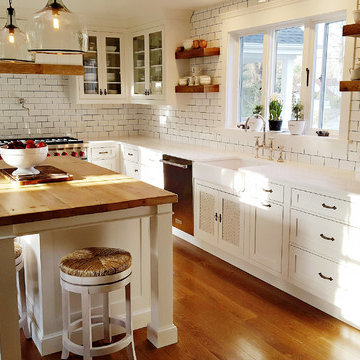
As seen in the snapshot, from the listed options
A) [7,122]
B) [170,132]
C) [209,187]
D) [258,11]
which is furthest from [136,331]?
[7,122]

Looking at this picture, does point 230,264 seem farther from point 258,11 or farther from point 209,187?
point 258,11

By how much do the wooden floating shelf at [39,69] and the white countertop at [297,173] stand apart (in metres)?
1.46

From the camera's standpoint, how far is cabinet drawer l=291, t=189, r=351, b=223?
3.09 metres

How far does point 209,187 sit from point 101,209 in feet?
6.87

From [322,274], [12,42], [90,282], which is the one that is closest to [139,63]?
[12,42]

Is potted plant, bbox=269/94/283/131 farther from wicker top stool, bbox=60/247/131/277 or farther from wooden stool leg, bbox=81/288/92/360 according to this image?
wooden stool leg, bbox=81/288/92/360

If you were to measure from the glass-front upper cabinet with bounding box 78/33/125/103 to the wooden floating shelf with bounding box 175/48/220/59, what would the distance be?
1353mm

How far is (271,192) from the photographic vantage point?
3.70 metres

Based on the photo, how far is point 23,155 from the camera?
3098 millimetres

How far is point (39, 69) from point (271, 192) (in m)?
3.48

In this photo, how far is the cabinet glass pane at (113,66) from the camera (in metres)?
6.55

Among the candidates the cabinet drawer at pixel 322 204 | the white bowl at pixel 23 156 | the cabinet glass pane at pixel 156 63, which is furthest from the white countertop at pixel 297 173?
the white bowl at pixel 23 156

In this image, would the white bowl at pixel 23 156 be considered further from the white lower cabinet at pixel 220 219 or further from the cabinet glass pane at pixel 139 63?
the cabinet glass pane at pixel 139 63

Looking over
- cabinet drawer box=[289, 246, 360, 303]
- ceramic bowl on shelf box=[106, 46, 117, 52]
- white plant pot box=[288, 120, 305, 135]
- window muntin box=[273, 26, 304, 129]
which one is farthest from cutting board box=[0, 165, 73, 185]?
ceramic bowl on shelf box=[106, 46, 117, 52]
